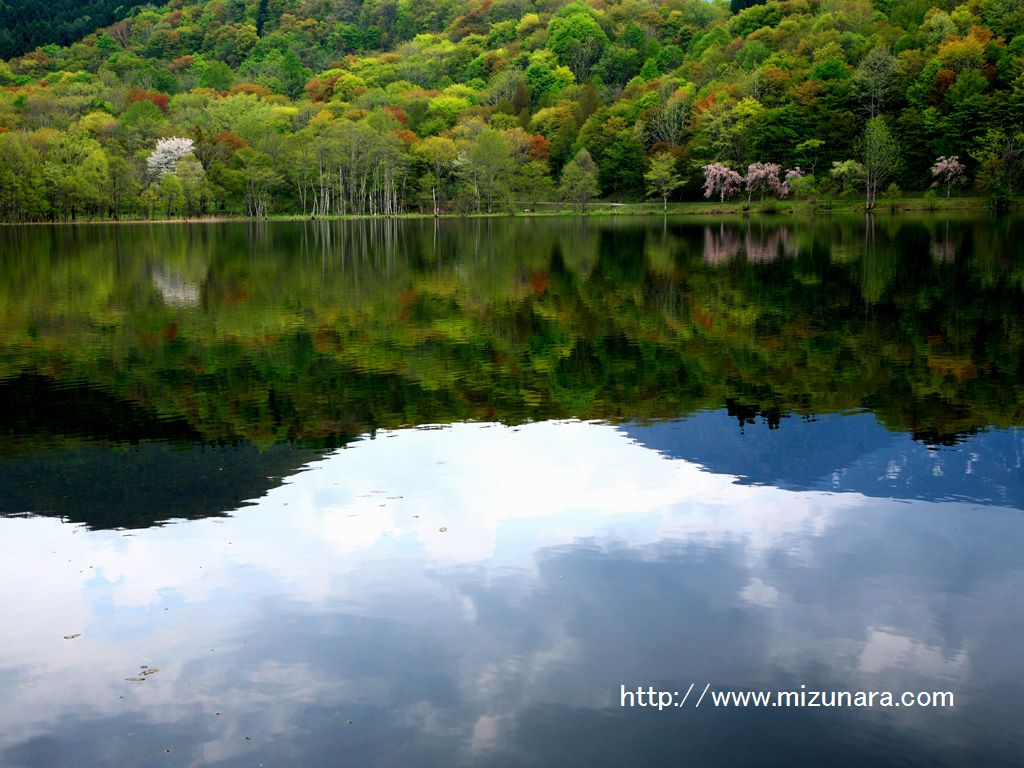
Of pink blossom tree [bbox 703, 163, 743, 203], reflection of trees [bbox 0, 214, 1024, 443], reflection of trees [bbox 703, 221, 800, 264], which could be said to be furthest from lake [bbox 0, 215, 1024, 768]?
pink blossom tree [bbox 703, 163, 743, 203]

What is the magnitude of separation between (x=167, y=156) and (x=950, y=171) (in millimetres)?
85148

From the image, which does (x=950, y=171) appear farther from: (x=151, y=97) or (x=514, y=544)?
(x=151, y=97)

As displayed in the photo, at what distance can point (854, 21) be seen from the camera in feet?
426

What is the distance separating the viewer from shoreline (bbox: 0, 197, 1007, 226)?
85.2m

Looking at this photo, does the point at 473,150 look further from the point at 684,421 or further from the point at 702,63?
the point at 684,421

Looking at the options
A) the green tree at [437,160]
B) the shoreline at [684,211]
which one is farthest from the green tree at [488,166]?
the shoreline at [684,211]

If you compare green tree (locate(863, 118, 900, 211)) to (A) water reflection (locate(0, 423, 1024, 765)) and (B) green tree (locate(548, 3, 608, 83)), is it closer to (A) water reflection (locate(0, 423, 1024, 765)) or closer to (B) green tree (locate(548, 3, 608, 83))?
(A) water reflection (locate(0, 423, 1024, 765))

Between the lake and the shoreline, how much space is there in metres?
69.4

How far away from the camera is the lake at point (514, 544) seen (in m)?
6.44

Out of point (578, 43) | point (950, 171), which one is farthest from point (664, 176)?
point (578, 43)

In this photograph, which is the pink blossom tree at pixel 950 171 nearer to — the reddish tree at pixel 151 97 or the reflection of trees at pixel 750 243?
the reflection of trees at pixel 750 243

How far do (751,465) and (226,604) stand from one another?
6.73 m

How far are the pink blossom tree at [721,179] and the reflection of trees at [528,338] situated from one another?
58.7m

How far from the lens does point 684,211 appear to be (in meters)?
103
